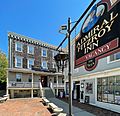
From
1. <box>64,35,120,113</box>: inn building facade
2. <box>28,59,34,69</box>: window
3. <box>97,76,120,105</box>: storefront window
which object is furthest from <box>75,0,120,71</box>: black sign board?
<box>28,59,34,69</box>: window

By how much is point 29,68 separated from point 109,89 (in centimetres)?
1862

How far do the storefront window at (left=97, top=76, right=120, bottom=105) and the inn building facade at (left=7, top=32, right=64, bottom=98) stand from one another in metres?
13.8

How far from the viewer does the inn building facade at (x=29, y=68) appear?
28375 mm

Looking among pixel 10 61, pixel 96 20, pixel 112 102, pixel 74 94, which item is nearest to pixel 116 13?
pixel 96 20

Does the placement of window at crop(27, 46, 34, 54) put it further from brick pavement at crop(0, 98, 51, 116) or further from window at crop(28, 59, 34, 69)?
brick pavement at crop(0, 98, 51, 116)

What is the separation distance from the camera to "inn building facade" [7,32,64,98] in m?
28.4

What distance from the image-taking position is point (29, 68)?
101ft

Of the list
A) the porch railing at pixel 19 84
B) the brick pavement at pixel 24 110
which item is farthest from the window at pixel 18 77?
the brick pavement at pixel 24 110

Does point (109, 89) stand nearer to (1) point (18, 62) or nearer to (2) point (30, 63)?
(1) point (18, 62)

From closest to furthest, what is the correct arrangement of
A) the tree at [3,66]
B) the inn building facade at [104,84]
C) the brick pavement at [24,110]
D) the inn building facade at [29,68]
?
the brick pavement at [24,110], the inn building facade at [104,84], the inn building facade at [29,68], the tree at [3,66]

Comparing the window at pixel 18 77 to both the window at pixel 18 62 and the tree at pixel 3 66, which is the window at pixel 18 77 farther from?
the tree at pixel 3 66

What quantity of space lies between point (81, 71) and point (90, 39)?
1164 centimetres

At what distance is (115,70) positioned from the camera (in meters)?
13.3

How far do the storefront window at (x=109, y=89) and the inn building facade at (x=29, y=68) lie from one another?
13813 mm
